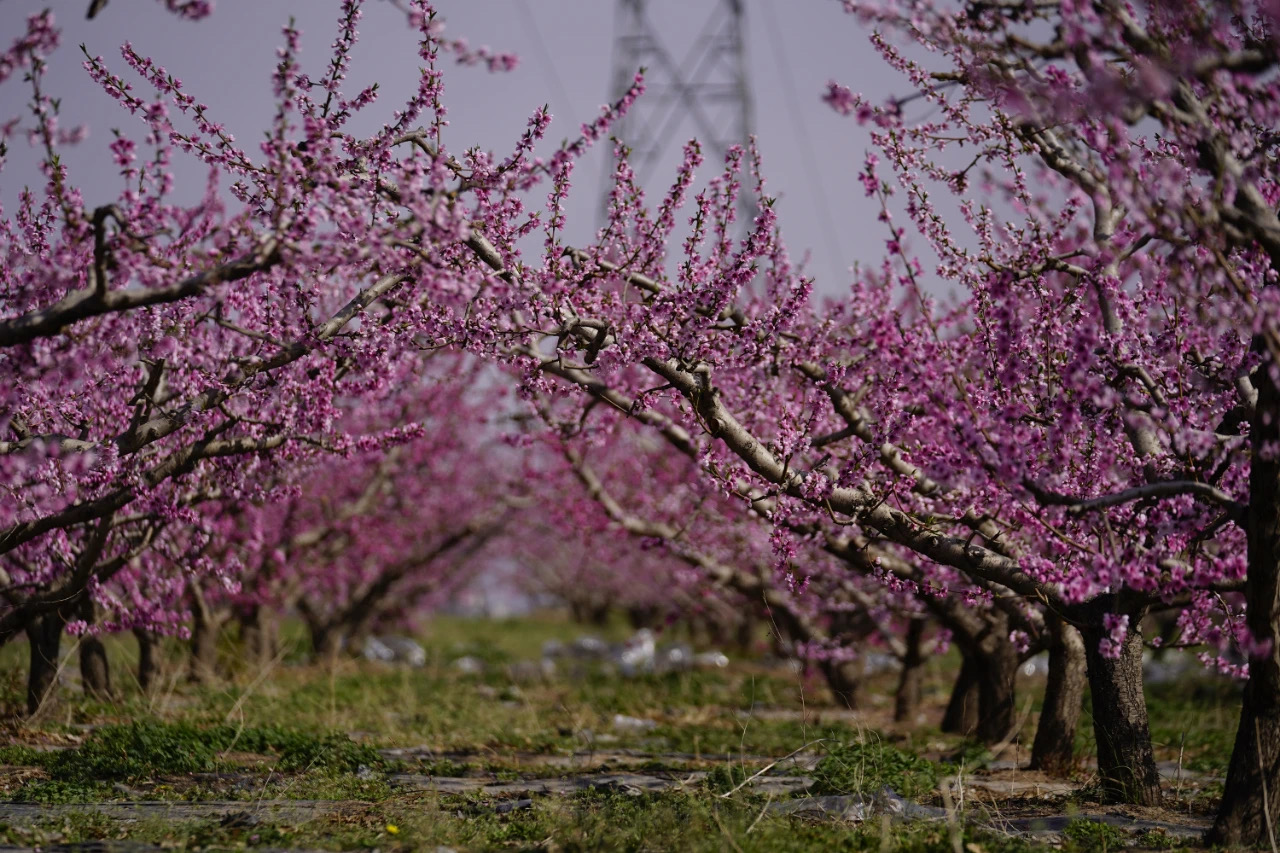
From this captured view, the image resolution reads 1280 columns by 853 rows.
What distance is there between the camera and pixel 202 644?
531 inches

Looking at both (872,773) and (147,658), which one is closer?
(872,773)

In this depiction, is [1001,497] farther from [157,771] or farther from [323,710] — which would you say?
[323,710]

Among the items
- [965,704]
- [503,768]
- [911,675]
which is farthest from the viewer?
[911,675]

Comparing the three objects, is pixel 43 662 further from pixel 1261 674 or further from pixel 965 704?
pixel 1261 674

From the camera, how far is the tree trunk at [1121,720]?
692 centimetres

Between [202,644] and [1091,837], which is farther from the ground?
[202,644]

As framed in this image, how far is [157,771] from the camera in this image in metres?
7.58

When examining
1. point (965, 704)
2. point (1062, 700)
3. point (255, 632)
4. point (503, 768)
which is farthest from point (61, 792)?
point (255, 632)

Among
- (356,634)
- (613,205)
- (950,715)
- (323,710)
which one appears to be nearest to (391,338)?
(613,205)

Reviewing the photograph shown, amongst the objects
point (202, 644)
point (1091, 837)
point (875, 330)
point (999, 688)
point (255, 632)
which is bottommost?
point (1091, 837)

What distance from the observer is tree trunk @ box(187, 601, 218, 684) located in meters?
13.2

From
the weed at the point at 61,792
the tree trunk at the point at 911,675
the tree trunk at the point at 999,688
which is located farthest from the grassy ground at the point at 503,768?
the tree trunk at the point at 999,688

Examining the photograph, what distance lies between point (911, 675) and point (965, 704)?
71.3 inches

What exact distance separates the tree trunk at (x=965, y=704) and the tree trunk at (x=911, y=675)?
1.51 m
